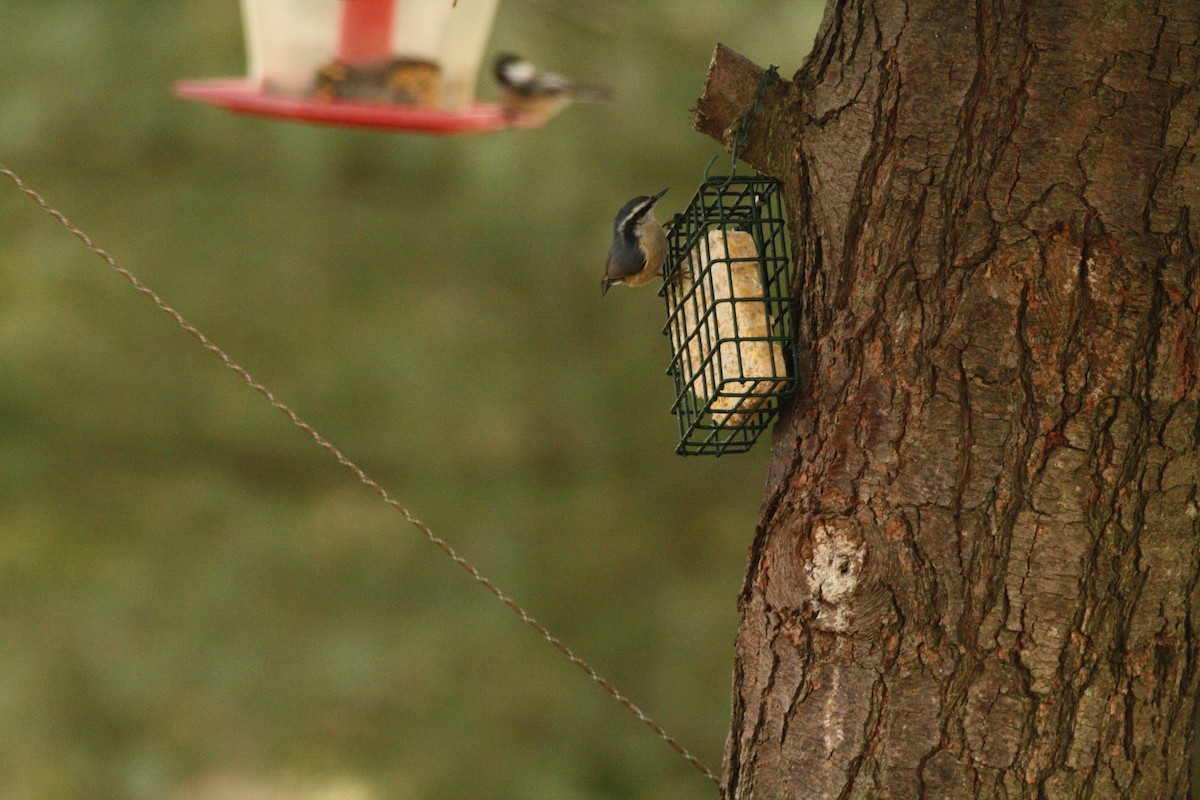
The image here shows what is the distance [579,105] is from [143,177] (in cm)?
161

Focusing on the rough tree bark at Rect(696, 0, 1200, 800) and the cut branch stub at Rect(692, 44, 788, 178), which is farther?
the cut branch stub at Rect(692, 44, 788, 178)

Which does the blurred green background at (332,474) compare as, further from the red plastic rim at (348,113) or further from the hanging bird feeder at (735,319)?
the red plastic rim at (348,113)

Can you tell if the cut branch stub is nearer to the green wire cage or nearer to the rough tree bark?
the green wire cage

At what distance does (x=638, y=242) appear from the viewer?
316cm

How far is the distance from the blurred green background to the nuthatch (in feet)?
6.20

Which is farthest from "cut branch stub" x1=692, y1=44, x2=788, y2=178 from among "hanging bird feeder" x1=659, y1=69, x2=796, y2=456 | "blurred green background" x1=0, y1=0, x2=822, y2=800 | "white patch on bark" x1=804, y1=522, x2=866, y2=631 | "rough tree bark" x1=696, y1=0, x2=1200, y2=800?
"blurred green background" x1=0, y1=0, x2=822, y2=800

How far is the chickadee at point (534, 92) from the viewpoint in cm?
294

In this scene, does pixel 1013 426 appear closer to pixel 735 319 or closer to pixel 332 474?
pixel 735 319

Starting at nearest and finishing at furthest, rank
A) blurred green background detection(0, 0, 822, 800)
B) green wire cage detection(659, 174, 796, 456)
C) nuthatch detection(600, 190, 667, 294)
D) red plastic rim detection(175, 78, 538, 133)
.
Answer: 1. red plastic rim detection(175, 78, 538, 133)
2. green wire cage detection(659, 174, 796, 456)
3. nuthatch detection(600, 190, 667, 294)
4. blurred green background detection(0, 0, 822, 800)

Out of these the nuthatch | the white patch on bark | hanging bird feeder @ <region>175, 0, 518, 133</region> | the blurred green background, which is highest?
hanging bird feeder @ <region>175, 0, 518, 133</region>

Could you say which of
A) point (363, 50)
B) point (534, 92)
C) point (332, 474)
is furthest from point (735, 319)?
point (332, 474)

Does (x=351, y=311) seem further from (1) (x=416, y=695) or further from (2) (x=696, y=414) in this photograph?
(2) (x=696, y=414)

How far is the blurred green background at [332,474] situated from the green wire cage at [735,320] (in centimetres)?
256

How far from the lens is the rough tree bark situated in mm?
1980
